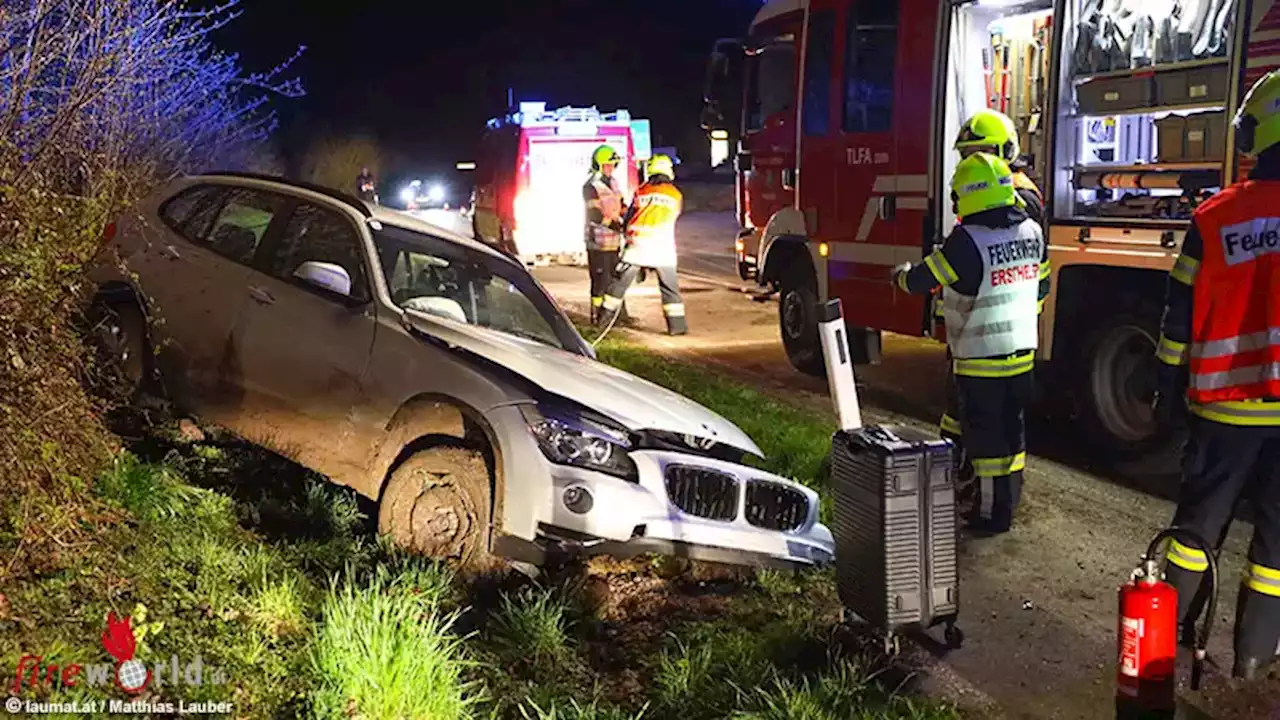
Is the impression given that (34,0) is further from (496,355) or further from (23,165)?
(496,355)

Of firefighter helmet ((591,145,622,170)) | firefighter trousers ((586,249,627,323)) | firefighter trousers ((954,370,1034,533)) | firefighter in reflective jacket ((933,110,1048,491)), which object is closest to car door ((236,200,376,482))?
firefighter in reflective jacket ((933,110,1048,491))

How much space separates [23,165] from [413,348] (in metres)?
1.58

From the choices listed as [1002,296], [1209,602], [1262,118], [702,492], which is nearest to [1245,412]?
[1209,602]

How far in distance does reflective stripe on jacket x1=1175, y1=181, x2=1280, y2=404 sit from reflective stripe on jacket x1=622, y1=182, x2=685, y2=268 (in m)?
7.39

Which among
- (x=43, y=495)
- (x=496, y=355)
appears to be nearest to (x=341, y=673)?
(x=43, y=495)

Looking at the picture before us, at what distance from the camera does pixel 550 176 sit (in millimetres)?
16750

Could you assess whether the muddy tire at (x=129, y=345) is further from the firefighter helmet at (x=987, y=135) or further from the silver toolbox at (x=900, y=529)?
the firefighter helmet at (x=987, y=135)

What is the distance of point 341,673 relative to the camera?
11.7 feet

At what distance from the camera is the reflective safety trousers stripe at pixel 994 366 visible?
5.60 meters

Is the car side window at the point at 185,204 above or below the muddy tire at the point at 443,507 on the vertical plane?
above

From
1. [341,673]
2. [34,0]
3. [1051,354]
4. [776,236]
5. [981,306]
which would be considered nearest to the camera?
[341,673]

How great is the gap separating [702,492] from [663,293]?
6.98 meters

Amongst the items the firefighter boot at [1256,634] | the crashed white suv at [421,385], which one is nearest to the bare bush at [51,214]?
the crashed white suv at [421,385]

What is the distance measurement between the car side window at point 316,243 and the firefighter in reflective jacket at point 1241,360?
132 inches
